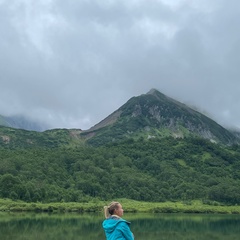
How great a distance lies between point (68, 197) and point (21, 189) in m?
19.7

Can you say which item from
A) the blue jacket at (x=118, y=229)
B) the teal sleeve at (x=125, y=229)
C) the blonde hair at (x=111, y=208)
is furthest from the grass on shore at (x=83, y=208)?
the teal sleeve at (x=125, y=229)

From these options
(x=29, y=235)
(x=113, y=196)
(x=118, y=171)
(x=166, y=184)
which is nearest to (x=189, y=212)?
(x=113, y=196)

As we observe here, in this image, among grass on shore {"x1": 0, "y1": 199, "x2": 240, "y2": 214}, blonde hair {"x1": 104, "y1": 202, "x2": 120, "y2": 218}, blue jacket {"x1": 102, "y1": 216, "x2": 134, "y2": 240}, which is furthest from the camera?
grass on shore {"x1": 0, "y1": 199, "x2": 240, "y2": 214}

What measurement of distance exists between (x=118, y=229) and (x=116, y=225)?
118 millimetres

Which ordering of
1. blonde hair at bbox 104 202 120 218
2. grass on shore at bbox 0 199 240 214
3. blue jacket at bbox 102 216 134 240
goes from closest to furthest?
1. blue jacket at bbox 102 216 134 240
2. blonde hair at bbox 104 202 120 218
3. grass on shore at bbox 0 199 240 214

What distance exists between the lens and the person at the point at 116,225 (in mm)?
9305

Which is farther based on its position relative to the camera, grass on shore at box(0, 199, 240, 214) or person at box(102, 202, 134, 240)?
grass on shore at box(0, 199, 240, 214)

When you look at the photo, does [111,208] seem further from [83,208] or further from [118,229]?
[83,208]

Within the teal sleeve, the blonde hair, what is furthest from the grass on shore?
the teal sleeve

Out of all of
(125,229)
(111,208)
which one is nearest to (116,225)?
(125,229)

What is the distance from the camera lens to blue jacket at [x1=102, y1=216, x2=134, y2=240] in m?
9.29

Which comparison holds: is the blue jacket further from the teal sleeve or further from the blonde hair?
the blonde hair

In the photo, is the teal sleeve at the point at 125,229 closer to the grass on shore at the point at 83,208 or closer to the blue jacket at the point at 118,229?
the blue jacket at the point at 118,229

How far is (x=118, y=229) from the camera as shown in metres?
9.44
